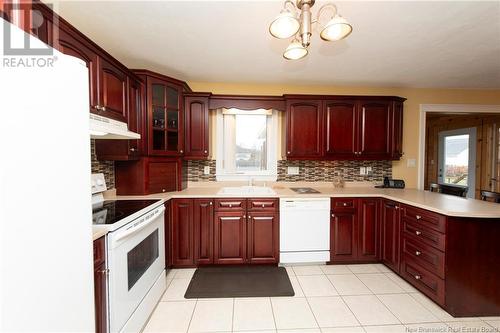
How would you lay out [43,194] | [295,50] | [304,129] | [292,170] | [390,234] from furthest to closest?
[292,170]
[304,129]
[390,234]
[295,50]
[43,194]

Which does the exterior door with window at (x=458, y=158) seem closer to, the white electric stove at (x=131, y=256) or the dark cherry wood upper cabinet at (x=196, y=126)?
the dark cherry wood upper cabinet at (x=196, y=126)

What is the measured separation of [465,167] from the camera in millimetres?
4695

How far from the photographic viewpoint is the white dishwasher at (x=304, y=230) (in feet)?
8.16

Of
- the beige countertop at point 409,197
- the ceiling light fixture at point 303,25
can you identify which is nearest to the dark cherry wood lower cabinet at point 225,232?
the beige countertop at point 409,197

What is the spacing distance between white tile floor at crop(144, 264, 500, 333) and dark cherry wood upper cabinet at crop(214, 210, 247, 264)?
46 cm

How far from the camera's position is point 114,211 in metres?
1.66

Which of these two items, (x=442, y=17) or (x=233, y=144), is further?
(x=233, y=144)

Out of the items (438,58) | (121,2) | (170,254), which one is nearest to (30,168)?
(121,2)

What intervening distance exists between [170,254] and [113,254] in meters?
1.14

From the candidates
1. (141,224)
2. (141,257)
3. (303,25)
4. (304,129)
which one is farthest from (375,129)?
(141,257)

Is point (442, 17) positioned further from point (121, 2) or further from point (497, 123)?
point (497, 123)

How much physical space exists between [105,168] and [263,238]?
1868 millimetres

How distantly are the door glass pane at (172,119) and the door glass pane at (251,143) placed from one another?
2.73 feet

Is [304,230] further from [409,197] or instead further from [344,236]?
[409,197]
